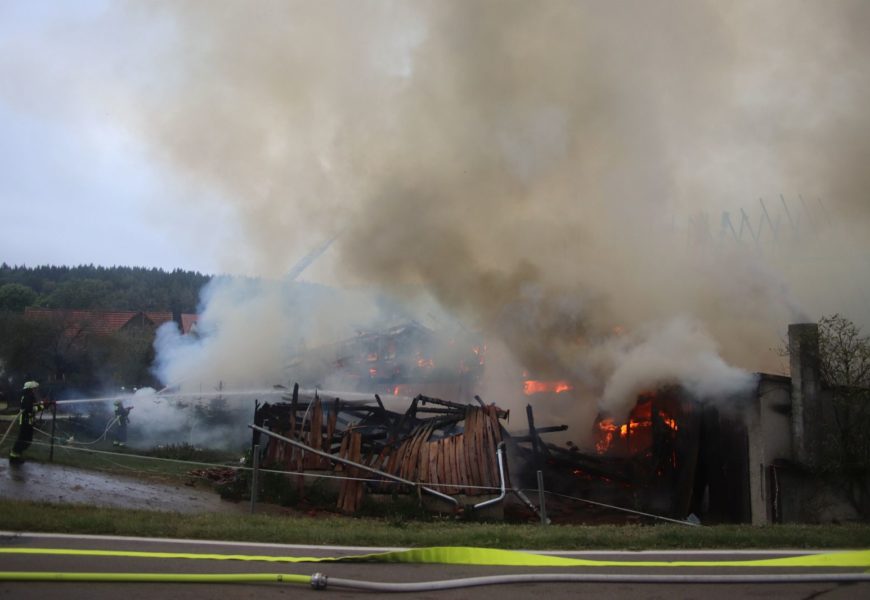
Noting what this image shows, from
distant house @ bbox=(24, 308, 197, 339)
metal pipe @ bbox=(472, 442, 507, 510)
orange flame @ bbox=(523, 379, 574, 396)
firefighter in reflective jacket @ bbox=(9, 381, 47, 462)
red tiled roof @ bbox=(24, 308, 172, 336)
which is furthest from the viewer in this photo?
red tiled roof @ bbox=(24, 308, 172, 336)

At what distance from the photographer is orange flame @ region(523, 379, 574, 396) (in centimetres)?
1723

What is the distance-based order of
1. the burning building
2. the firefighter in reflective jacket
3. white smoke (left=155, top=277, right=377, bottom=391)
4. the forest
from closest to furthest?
the burning building < the firefighter in reflective jacket < white smoke (left=155, top=277, right=377, bottom=391) < the forest

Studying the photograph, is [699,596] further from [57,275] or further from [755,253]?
[57,275]

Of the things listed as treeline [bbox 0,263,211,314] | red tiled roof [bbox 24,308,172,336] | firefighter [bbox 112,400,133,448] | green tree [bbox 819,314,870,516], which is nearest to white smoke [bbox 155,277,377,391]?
firefighter [bbox 112,400,133,448]

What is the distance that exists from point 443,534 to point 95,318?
3898 cm

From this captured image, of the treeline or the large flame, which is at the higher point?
the treeline

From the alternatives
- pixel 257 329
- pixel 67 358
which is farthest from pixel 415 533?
pixel 67 358

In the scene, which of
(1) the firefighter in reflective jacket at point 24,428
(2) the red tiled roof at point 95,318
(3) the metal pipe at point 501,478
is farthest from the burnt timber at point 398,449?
(2) the red tiled roof at point 95,318

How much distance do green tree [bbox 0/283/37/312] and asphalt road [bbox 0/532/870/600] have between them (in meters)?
50.9

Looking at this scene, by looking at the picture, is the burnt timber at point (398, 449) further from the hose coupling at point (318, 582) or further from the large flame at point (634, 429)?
the hose coupling at point (318, 582)

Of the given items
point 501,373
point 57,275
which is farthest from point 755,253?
point 57,275

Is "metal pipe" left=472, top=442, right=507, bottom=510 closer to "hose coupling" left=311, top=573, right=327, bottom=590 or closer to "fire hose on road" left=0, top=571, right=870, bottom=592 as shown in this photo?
"fire hose on road" left=0, top=571, right=870, bottom=592

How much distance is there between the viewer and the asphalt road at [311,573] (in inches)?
186

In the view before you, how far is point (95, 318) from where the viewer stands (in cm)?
4078
